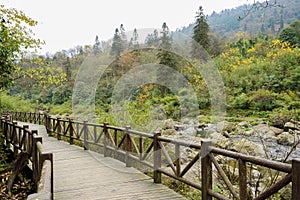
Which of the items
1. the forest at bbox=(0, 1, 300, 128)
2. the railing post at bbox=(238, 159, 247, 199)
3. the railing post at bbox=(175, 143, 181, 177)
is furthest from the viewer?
the forest at bbox=(0, 1, 300, 128)

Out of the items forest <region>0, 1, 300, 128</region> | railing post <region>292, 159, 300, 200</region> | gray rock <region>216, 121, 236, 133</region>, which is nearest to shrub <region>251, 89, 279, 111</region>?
forest <region>0, 1, 300, 128</region>

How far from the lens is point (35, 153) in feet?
16.5

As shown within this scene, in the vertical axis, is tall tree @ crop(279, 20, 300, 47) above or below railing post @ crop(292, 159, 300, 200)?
above

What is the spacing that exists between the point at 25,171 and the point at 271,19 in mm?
57664

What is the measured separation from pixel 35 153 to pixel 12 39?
466 cm

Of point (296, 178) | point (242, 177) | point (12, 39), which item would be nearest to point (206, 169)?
point (242, 177)

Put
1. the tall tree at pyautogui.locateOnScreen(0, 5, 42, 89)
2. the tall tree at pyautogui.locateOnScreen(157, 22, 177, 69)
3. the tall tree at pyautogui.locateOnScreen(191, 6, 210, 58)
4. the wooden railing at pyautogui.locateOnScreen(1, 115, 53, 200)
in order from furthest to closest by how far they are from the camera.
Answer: the tall tree at pyautogui.locateOnScreen(191, 6, 210, 58)
the tall tree at pyautogui.locateOnScreen(157, 22, 177, 69)
the tall tree at pyautogui.locateOnScreen(0, 5, 42, 89)
the wooden railing at pyautogui.locateOnScreen(1, 115, 53, 200)

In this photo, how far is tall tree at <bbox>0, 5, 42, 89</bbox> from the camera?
25.7 ft

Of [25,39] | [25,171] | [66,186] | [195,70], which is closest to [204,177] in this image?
[66,186]

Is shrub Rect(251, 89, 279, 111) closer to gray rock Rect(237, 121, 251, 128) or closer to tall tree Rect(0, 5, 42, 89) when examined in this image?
gray rock Rect(237, 121, 251, 128)

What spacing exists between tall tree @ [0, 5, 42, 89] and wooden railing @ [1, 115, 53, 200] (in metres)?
1.62

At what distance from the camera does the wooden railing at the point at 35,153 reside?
2.76 meters

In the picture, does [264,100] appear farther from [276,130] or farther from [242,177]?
[242,177]

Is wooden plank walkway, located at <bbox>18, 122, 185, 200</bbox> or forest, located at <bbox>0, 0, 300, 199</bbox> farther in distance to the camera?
forest, located at <bbox>0, 0, 300, 199</bbox>
